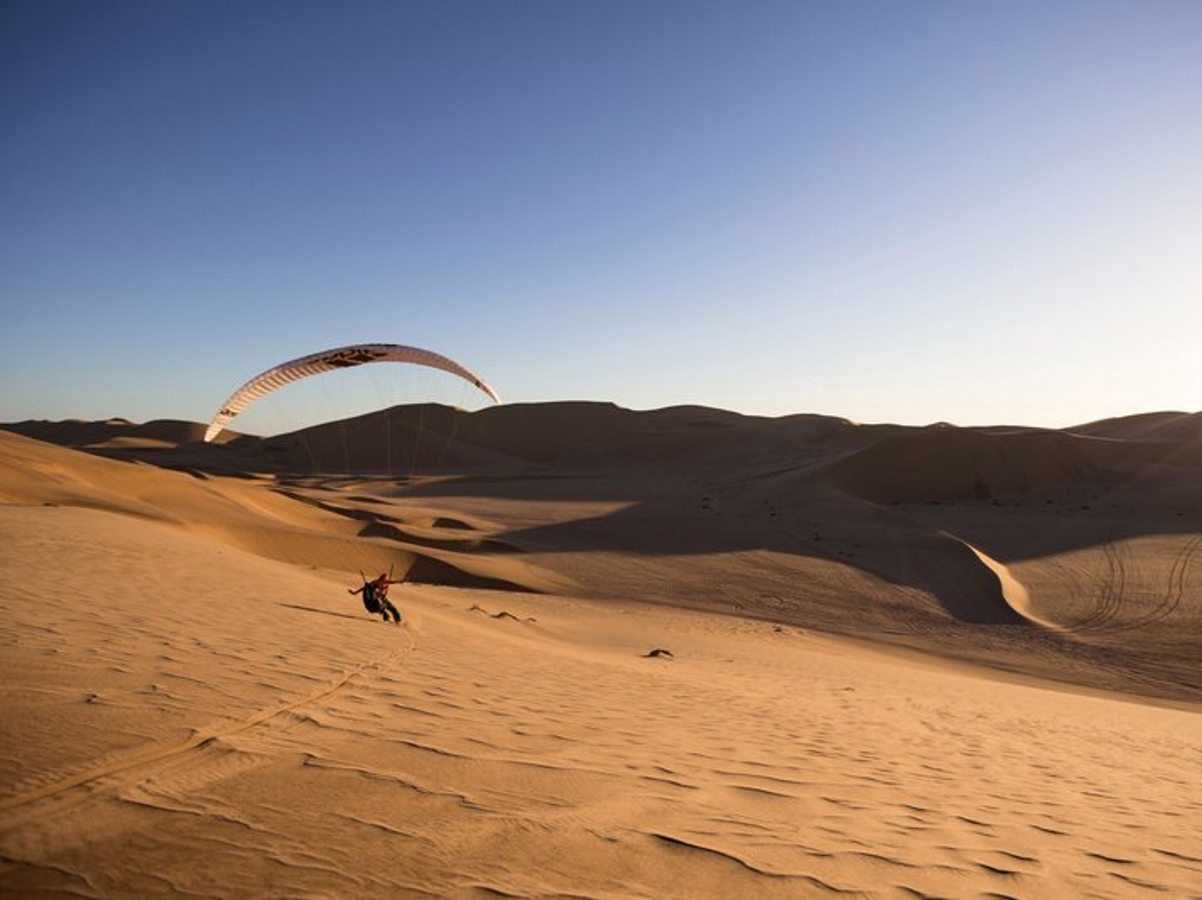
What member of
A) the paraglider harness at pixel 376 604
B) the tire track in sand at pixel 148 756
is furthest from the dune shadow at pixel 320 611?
the tire track in sand at pixel 148 756

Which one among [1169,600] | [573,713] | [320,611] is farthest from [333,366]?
[1169,600]

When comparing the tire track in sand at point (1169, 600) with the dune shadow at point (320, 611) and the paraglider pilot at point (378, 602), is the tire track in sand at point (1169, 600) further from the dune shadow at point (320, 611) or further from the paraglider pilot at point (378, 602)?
the dune shadow at point (320, 611)

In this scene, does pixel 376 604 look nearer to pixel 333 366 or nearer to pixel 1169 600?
pixel 333 366

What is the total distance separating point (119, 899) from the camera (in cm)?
247

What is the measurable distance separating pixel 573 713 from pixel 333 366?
13.3 metres

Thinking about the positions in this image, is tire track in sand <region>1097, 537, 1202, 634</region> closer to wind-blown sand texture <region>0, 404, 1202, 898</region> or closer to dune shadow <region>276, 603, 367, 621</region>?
wind-blown sand texture <region>0, 404, 1202, 898</region>

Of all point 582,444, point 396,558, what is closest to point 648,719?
point 396,558

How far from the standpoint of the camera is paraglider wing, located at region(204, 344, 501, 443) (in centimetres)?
1602

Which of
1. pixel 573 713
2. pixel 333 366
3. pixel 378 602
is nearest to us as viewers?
pixel 573 713

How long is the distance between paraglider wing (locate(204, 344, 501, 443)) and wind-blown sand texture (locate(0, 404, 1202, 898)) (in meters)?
3.10

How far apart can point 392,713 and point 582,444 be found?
70645mm

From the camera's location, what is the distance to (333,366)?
17281mm

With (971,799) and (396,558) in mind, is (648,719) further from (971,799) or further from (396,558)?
(396,558)

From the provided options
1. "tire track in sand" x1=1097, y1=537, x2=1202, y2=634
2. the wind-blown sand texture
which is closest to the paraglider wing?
the wind-blown sand texture
